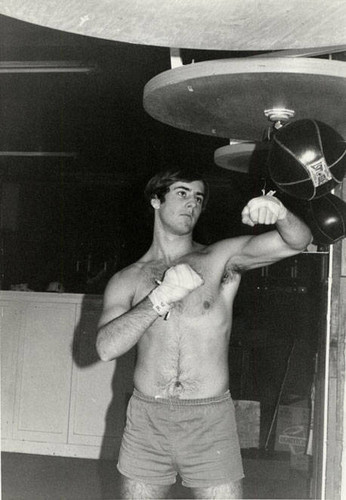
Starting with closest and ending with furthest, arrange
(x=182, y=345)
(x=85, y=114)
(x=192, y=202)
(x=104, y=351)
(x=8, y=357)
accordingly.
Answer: (x=104, y=351), (x=182, y=345), (x=192, y=202), (x=8, y=357), (x=85, y=114)

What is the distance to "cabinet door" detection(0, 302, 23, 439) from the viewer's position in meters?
5.36

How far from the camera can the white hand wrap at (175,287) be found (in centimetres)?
235

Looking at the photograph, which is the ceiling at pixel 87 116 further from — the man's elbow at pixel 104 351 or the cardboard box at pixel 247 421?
the cardboard box at pixel 247 421

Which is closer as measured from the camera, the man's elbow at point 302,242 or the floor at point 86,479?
the man's elbow at point 302,242

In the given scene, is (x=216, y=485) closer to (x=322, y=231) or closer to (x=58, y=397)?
(x=322, y=231)

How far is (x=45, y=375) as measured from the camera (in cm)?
533

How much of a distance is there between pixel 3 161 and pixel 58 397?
148 inches

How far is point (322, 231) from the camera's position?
2.39 meters

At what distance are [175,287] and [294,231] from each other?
0.47 meters

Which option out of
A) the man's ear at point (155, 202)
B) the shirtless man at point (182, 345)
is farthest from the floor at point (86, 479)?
the man's ear at point (155, 202)

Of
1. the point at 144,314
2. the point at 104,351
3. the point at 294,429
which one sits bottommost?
the point at 294,429

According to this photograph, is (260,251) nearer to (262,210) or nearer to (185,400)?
(262,210)

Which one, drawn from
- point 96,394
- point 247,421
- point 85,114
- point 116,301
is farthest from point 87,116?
point 116,301

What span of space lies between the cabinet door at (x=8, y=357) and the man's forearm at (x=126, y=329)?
10.2 ft
